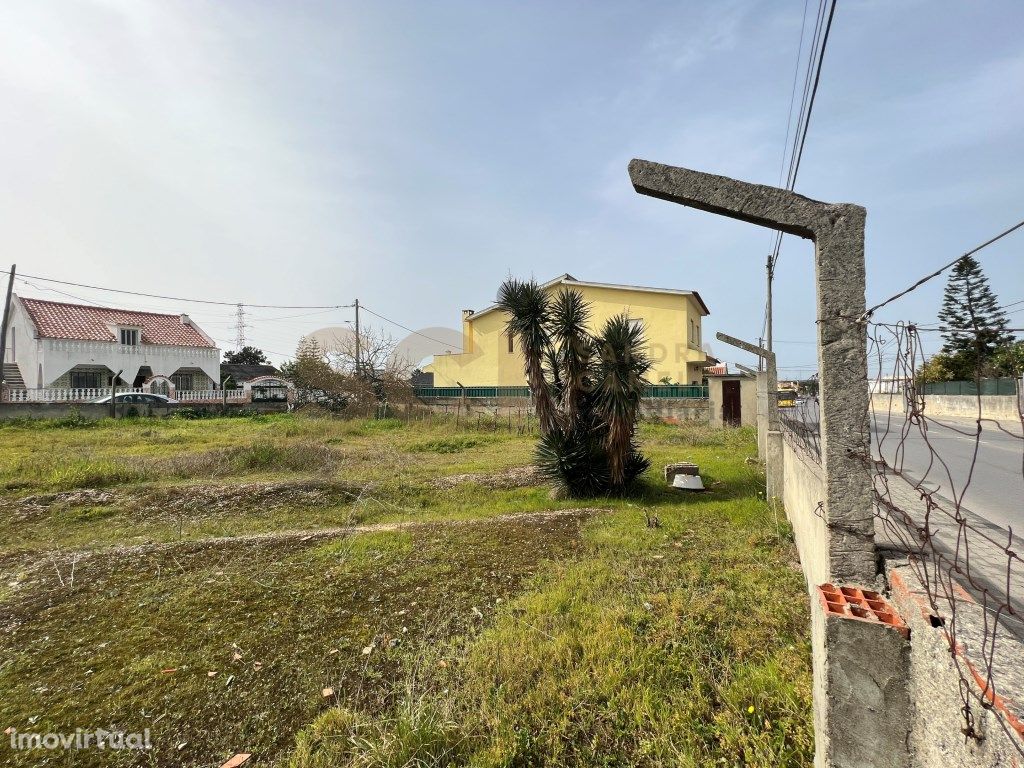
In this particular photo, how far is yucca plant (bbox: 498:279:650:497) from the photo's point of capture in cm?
832

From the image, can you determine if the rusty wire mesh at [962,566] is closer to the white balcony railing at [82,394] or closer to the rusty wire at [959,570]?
the rusty wire at [959,570]

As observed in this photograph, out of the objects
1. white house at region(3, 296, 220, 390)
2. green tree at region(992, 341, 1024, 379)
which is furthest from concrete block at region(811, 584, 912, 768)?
white house at region(3, 296, 220, 390)

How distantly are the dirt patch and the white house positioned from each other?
2713cm

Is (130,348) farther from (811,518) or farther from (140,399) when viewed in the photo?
(811,518)

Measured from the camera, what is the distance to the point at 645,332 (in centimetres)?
2217

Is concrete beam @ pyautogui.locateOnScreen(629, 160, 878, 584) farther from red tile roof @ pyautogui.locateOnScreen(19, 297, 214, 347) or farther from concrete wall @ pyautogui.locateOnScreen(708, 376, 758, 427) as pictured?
red tile roof @ pyautogui.locateOnScreen(19, 297, 214, 347)

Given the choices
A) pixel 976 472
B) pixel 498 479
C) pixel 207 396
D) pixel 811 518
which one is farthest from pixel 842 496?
pixel 207 396

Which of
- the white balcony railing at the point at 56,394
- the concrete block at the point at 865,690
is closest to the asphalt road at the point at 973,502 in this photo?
the concrete block at the point at 865,690

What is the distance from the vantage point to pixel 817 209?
2398 millimetres

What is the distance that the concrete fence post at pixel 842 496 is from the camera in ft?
5.98

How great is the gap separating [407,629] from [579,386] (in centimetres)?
555

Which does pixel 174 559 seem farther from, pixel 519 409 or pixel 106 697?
pixel 519 409

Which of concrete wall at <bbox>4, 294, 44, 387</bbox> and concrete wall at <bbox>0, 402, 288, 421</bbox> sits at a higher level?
concrete wall at <bbox>4, 294, 44, 387</bbox>

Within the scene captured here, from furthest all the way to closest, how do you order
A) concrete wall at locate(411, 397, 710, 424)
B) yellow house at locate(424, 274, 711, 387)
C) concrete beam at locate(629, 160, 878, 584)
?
yellow house at locate(424, 274, 711, 387)
concrete wall at locate(411, 397, 710, 424)
concrete beam at locate(629, 160, 878, 584)
